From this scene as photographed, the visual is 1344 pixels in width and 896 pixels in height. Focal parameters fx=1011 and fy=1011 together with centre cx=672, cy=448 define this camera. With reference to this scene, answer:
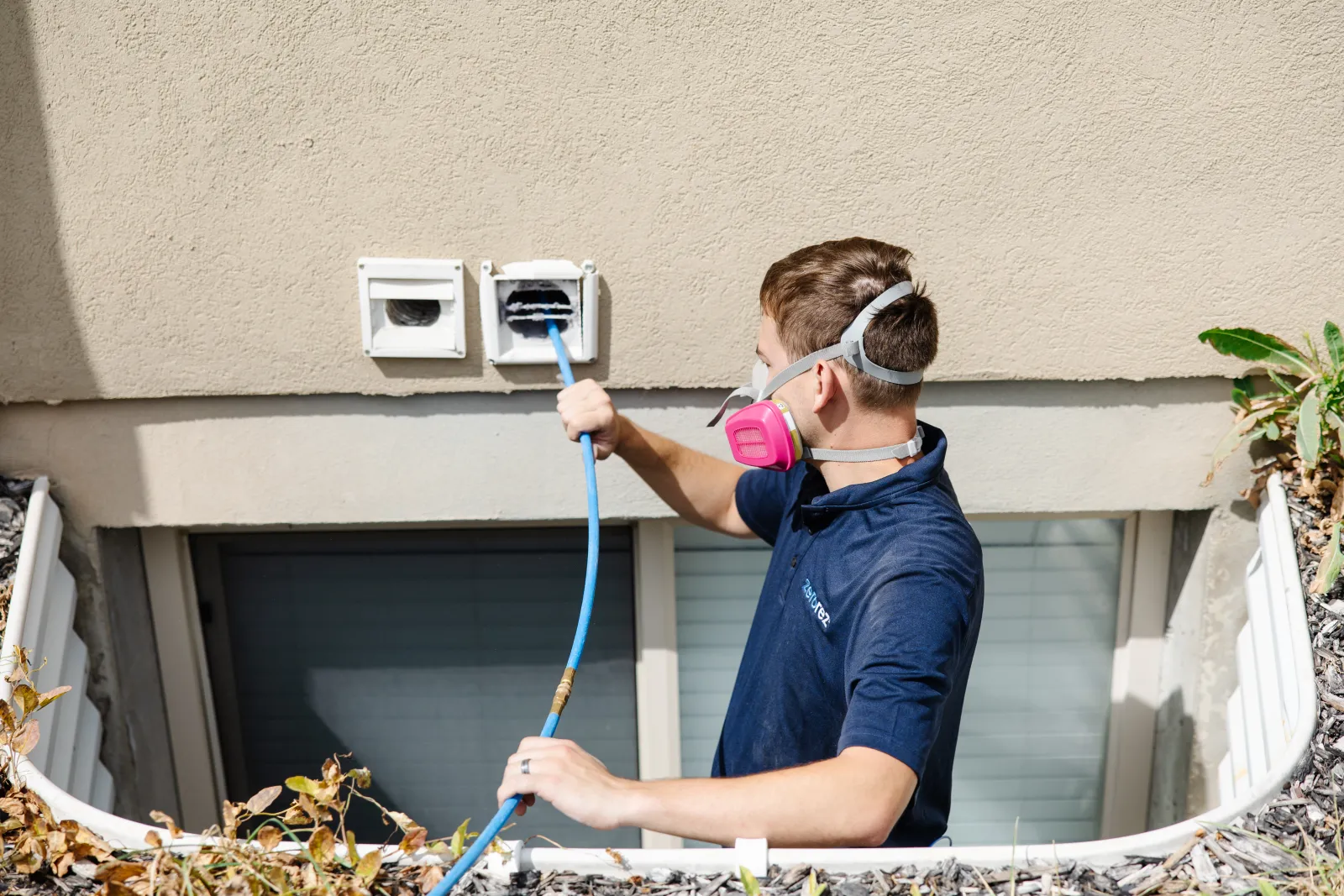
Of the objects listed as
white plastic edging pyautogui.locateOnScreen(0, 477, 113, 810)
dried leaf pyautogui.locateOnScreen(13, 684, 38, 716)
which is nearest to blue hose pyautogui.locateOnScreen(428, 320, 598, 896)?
dried leaf pyautogui.locateOnScreen(13, 684, 38, 716)

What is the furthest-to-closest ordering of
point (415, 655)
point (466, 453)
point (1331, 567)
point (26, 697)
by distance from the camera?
point (415, 655), point (466, 453), point (1331, 567), point (26, 697)

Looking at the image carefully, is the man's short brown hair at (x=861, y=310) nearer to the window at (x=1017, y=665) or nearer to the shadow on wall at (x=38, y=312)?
the window at (x=1017, y=665)

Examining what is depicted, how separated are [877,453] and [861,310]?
30cm

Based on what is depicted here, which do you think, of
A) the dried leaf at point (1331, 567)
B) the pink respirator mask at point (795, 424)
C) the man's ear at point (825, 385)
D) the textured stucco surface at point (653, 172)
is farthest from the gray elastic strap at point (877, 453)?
the dried leaf at point (1331, 567)

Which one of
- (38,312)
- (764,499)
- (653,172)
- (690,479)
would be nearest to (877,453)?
(764,499)

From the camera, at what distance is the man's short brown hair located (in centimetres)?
204

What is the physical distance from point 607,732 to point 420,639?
26.4 inches

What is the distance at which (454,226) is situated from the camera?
2521 millimetres

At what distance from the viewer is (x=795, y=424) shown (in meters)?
2.11

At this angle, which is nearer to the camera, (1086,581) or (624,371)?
(624,371)

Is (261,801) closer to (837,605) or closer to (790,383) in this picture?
(837,605)

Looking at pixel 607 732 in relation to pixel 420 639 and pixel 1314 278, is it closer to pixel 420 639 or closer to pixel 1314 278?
pixel 420 639

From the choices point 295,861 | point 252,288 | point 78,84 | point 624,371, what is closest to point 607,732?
point 624,371

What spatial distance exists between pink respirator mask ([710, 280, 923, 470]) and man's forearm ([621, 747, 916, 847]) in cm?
65
